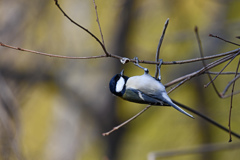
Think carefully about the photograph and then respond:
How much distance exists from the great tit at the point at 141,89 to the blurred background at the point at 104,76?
1907 mm

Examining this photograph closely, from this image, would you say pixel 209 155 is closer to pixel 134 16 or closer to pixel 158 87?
pixel 134 16

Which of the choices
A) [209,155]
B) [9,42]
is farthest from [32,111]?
[209,155]

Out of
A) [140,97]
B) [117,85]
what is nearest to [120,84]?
[117,85]

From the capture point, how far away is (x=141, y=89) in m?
1.66

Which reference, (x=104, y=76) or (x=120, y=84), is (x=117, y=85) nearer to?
(x=120, y=84)

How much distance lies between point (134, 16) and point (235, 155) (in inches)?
76.2

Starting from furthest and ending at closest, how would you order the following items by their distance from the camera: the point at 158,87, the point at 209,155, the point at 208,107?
1. the point at 209,155
2. the point at 208,107
3. the point at 158,87

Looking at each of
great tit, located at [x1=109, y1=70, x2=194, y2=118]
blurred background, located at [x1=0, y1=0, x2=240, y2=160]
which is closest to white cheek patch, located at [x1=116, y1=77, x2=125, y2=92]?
great tit, located at [x1=109, y1=70, x2=194, y2=118]

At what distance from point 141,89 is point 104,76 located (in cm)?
236

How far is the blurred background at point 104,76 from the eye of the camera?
12.4 feet

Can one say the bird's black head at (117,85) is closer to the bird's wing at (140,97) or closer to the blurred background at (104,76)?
the bird's wing at (140,97)

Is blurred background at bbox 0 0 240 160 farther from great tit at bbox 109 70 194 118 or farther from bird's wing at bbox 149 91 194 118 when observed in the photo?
bird's wing at bbox 149 91 194 118

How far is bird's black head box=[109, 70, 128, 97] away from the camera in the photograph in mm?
1675

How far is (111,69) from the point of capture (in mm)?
3891
